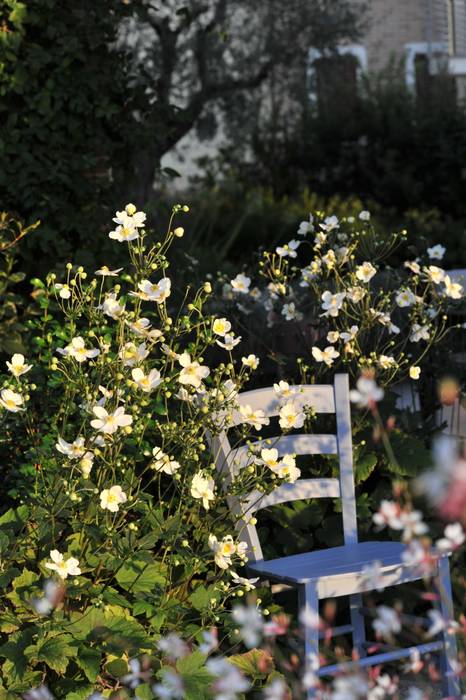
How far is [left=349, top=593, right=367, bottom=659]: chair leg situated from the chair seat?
6.9 inches

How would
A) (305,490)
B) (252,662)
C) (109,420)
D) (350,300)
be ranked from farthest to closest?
(350,300) → (305,490) → (252,662) → (109,420)

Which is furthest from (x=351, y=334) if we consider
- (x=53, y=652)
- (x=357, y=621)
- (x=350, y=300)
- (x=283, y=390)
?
(x=53, y=652)

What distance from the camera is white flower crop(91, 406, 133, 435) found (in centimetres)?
231

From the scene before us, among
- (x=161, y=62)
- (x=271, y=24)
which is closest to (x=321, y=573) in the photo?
(x=161, y=62)

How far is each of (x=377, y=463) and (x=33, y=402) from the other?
1180 mm

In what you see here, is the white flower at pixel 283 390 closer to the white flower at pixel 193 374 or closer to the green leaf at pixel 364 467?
the white flower at pixel 193 374

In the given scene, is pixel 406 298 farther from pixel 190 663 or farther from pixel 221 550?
pixel 190 663

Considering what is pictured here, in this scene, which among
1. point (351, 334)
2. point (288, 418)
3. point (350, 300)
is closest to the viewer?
point (288, 418)

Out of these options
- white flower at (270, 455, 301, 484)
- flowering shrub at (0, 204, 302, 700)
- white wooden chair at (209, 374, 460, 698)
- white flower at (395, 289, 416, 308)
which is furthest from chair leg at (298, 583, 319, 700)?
white flower at (395, 289, 416, 308)

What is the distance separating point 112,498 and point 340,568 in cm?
74

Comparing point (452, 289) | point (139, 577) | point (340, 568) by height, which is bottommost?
→ point (340, 568)

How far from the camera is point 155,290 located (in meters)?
2.59

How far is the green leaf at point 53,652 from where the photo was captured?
230cm

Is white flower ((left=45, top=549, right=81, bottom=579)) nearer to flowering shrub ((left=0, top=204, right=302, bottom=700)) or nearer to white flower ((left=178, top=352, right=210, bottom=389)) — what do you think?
flowering shrub ((left=0, top=204, right=302, bottom=700))
